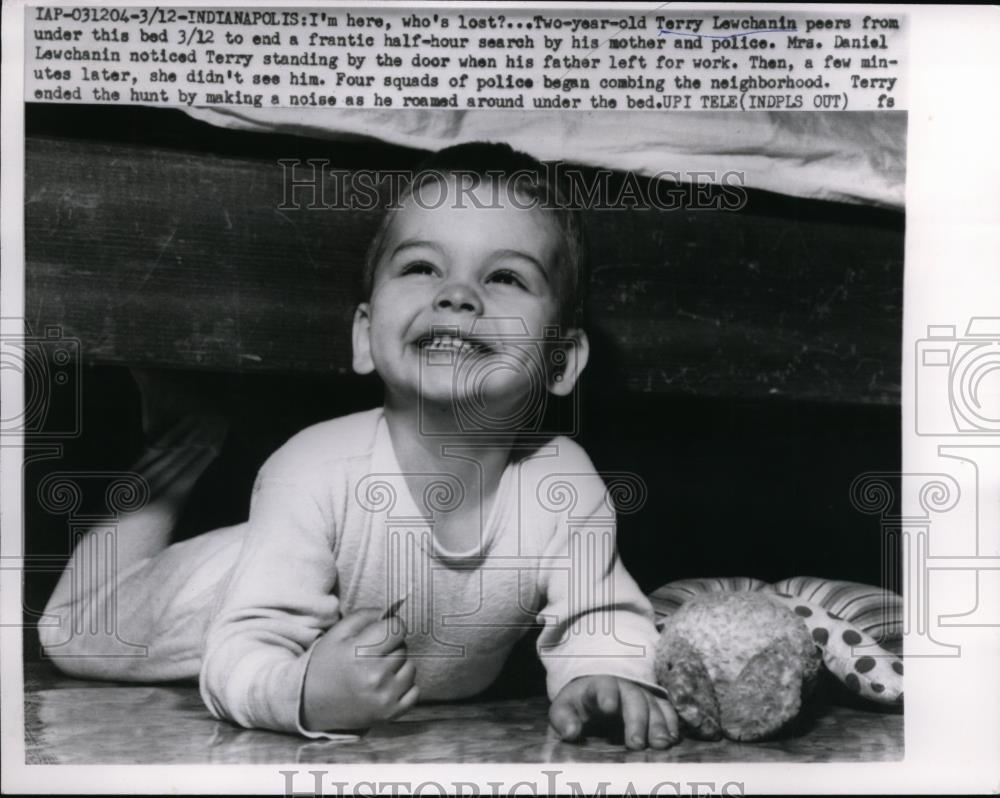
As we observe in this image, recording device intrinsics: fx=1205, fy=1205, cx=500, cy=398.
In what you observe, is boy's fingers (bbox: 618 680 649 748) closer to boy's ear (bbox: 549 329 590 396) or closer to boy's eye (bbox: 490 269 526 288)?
boy's ear (bbox: 549 329 590 396)

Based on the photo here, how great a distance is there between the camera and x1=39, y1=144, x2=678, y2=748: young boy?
1482mm

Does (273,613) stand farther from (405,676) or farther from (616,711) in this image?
(616,711)

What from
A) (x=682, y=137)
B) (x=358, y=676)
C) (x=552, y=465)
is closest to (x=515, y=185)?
(x=682, y=137)

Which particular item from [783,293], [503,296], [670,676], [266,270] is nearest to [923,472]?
[783,293]

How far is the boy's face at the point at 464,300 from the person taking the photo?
4.89 feet

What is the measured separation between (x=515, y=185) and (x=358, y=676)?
25.1 inches

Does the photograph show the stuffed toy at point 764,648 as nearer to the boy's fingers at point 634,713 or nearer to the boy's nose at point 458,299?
the boy's fingers at point 634,713

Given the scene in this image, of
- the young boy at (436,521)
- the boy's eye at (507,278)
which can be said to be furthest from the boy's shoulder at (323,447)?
the boy's eye at (507,278)

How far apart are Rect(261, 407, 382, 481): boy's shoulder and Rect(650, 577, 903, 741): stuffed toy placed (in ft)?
1.39

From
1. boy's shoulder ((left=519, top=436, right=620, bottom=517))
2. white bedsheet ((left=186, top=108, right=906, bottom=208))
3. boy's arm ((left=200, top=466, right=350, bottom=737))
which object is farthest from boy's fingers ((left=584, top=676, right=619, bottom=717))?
white bedsheet ((left=186, top=108, right=906, bottom=208))

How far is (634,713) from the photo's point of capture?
1472mm

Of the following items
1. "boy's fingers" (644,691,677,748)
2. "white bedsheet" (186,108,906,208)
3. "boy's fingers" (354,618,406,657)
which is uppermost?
"white bedsheet" (186,108,906,208)

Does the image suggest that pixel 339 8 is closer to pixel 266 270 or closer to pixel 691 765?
pixel 266 270

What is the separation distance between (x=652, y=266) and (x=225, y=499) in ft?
2.04
